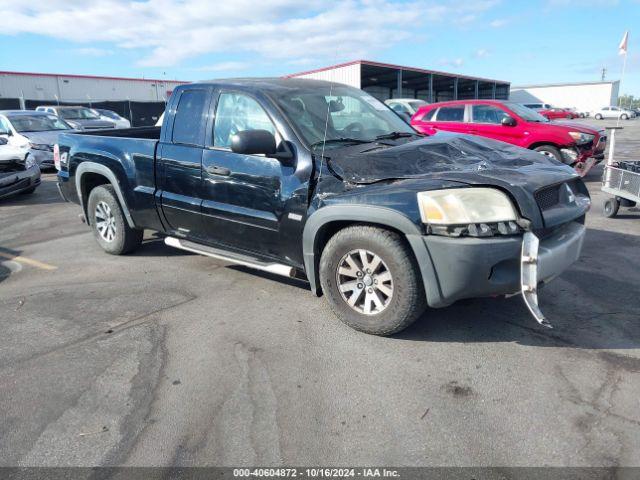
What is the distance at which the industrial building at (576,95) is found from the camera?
66375 mm

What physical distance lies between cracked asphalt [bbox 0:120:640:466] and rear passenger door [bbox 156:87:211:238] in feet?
2.22

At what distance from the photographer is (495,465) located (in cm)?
227

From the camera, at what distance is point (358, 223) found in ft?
11.3

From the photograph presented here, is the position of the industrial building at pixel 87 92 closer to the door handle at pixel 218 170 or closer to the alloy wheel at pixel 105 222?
the alloy wheel at pixel 105 222

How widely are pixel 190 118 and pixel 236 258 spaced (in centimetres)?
139

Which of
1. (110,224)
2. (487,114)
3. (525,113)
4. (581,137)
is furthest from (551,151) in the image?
(110,224)

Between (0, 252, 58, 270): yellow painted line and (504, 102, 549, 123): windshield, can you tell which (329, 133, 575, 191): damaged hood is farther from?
(504, 102, 549, 123): windshield

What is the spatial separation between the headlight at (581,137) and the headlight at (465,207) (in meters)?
7.89

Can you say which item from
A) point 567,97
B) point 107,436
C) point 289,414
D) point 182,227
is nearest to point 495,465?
point 289,414

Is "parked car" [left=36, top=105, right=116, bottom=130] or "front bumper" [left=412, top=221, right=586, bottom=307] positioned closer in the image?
"front bumper" [left=412, top=221, right=586, bottom=307]

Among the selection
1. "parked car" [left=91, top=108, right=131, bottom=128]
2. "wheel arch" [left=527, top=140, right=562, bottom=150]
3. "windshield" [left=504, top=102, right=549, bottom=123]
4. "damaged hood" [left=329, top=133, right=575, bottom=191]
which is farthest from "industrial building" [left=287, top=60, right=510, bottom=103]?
"damaged hood" [left=329, top=133, right=575, bottom=191]

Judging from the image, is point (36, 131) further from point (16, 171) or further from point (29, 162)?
point (16, 171)

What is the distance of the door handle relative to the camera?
4.11 meters

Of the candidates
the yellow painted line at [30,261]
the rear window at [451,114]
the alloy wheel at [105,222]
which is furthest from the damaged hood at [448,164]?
the rear window at [451,114]
